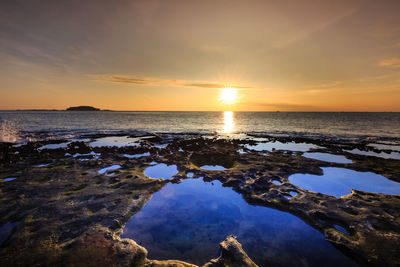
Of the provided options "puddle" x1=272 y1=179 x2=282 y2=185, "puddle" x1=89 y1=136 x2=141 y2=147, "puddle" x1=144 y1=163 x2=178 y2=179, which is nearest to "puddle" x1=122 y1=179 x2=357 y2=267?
"puddle" x1=272 y1=179 x2=282 y2=185

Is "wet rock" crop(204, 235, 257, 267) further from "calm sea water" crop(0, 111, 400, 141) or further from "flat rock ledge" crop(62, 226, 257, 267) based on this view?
"calm sea water" crop(0, 111, 400, 141)

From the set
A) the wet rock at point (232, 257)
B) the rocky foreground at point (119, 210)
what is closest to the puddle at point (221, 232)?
the wet rock at point (232, 257)

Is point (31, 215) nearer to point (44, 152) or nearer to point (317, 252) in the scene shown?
point (317, 252)

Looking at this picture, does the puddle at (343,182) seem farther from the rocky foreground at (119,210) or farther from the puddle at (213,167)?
the puddle at (213,167)

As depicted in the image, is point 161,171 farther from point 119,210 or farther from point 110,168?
point 119,210

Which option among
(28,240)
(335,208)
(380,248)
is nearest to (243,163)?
(335,208)

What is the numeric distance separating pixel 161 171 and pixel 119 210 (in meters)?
6.24

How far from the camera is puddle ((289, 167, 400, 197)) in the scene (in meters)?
11.0

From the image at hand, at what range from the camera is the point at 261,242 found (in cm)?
654

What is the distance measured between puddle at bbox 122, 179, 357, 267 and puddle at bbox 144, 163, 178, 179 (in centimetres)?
360

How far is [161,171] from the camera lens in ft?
47.4

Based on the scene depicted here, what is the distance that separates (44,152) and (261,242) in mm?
23830

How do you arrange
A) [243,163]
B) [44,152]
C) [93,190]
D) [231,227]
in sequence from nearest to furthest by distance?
1. [231,227]
2. [93,190]
3. [243,163]
4. [44,152]

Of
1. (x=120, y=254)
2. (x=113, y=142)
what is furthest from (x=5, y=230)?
(x=113, y=142)
